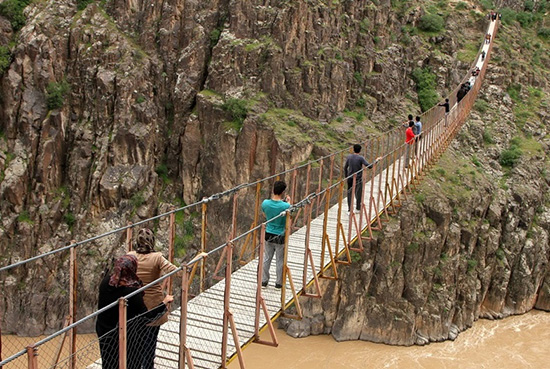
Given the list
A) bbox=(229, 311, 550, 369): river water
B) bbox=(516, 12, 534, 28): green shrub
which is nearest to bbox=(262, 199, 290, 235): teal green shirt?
bbox=(229, 311, 550, 369): river water

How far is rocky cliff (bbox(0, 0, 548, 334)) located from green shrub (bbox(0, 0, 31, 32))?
3.2 inches

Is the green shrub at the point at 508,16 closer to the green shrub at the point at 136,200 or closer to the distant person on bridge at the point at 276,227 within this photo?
the green shrub at the point at 136,200

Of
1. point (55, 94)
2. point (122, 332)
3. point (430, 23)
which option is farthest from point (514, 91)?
point (122, 332)

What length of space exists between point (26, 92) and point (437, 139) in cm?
1697

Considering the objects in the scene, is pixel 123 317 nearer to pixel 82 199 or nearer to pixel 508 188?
pixel 82 199

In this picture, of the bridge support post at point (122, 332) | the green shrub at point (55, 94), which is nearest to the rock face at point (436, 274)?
the green shrub at point (55, 94)

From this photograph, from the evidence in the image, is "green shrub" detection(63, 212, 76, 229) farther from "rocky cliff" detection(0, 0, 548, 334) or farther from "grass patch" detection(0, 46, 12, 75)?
"grass patch" detection(0, 46, 12, 75)

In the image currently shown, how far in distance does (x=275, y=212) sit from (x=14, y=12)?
21590 millimetres

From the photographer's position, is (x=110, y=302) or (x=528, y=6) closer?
(x=110, y=302)

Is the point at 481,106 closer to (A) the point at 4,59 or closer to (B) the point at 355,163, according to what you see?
(B) the point at 355,163

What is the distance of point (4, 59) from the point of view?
2394 centimetres

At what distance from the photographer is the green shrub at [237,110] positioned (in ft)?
74.1

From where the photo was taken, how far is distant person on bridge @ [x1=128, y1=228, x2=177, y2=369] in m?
5.25

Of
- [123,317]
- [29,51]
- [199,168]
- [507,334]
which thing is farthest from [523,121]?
[123,317]
